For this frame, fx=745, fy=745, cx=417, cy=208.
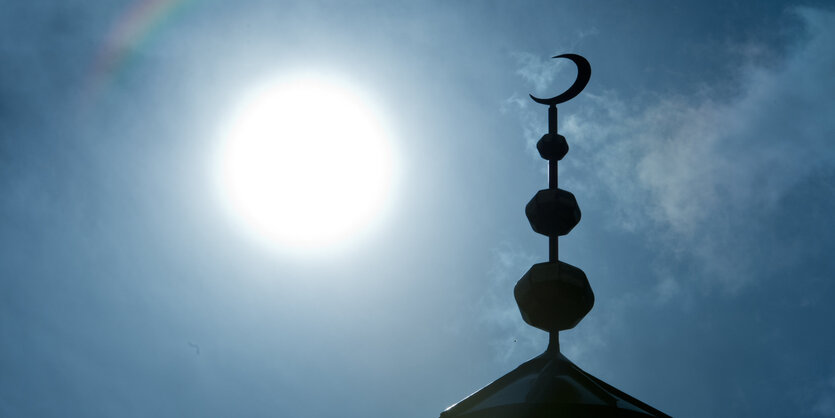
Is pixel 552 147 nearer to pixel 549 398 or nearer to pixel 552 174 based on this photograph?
pixel 552 174

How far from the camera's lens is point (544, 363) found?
6.69 metres

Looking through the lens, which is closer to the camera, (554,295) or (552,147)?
(554,295)

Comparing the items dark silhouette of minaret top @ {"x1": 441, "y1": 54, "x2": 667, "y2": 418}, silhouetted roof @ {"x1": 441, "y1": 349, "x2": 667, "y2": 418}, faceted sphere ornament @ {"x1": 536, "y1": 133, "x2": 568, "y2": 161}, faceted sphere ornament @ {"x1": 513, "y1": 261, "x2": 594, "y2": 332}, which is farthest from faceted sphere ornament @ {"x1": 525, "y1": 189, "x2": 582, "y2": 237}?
silhouetted roof @ {"x1": 441, "y1": 349, "x2": 667, "y2": 418}

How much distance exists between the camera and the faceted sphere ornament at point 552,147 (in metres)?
8.62

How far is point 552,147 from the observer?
861 cm

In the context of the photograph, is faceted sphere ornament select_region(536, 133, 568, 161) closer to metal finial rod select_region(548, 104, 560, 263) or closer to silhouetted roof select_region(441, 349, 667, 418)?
metal finial rod select_region(548, 104, 560, 263)

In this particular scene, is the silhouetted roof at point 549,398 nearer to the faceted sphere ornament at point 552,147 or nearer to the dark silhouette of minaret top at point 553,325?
the dark silhouette of minaret top at point 553,325

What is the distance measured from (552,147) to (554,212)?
0.80 m

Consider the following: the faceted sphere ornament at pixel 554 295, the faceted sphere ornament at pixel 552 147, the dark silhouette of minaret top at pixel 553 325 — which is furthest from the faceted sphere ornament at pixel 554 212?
the faceted sphere ornament at pixel 554 295

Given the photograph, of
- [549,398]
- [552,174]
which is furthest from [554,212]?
[549,398]

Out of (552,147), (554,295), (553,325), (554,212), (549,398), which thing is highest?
(552,147)

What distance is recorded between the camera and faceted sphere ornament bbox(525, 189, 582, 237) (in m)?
8.34

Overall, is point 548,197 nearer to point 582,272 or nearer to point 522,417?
point 582,272

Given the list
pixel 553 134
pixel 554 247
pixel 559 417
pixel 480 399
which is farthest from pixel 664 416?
pixel 553 134
